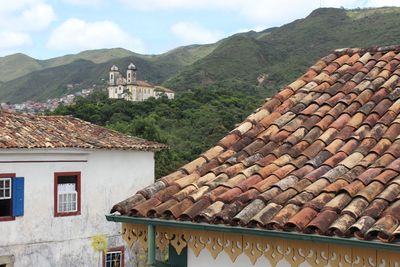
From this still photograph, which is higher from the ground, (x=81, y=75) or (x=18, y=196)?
(x=81, y=75)

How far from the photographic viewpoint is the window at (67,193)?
19172mm

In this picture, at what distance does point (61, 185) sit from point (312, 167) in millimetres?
15488

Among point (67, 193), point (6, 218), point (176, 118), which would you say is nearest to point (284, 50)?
point (176, 118)

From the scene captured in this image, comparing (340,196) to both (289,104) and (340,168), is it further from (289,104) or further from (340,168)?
(289,104)

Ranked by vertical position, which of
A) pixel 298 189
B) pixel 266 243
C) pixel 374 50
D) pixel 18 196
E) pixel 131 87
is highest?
pixel 131 87

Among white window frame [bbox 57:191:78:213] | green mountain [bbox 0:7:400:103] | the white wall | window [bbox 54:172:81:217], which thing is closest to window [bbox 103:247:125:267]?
the white wall

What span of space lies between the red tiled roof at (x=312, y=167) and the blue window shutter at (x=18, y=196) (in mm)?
13184

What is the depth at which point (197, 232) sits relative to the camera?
15.8 ft

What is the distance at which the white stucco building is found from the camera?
59.1 feet

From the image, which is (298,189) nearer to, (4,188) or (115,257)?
(4,188)

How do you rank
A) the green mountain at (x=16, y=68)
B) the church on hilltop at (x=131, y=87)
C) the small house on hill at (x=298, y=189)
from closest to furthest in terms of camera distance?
1. the small house on hill at (x=298, y=189)
2. the church on hilltop at (x=131, y=87)
3. the green mountain at (x=16, y=68)

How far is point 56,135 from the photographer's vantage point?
1955 centimetres

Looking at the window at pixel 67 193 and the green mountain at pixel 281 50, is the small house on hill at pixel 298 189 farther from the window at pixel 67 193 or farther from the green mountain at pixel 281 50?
the green mountain at pixel 281 50

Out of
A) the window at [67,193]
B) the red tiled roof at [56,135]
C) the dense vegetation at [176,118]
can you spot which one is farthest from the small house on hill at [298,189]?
the dense vegetation at [176,118]
